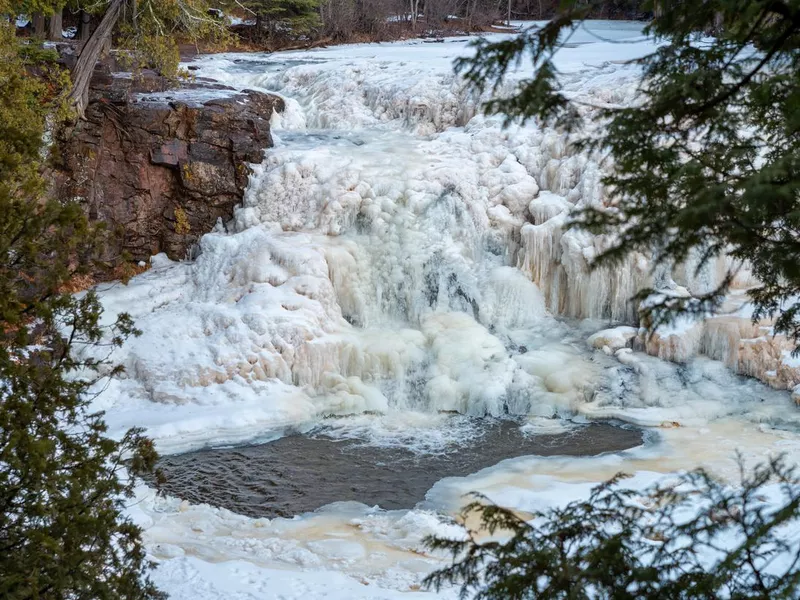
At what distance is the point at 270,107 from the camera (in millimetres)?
15750

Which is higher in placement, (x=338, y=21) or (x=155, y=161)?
(x=338, y=21)

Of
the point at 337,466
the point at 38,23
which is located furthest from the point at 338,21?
the point at 337,466

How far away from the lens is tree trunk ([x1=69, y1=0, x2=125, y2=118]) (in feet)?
41.8

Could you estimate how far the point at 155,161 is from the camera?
1364cm

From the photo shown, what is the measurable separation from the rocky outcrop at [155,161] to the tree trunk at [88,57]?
0.34m

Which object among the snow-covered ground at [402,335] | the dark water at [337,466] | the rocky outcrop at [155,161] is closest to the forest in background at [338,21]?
the rocky outcrop at [155,161]

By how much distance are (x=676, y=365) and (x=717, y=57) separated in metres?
8.14

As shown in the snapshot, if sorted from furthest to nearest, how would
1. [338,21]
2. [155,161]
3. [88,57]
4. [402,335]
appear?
[338,21] → [155,161] → [88,57] → [402,335]

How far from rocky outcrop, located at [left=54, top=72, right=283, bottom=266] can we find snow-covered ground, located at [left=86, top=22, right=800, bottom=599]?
483 mm

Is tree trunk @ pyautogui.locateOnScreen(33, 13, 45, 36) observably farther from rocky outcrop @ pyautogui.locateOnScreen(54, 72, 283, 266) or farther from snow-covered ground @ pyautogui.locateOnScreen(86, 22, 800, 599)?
snow-covered ground @ pyautogui.locateOnScreen(86, 22, 800, 599)

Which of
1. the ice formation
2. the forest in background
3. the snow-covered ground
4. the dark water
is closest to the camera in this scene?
the snow-covered ground

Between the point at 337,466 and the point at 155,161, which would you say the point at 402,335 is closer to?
the point at 337,466

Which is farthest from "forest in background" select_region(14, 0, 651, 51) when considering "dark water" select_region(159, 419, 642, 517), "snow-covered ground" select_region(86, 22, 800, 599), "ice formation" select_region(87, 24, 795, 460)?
"dark water" select_region(159, 419, 642, 517)

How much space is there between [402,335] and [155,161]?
5.67 metres
